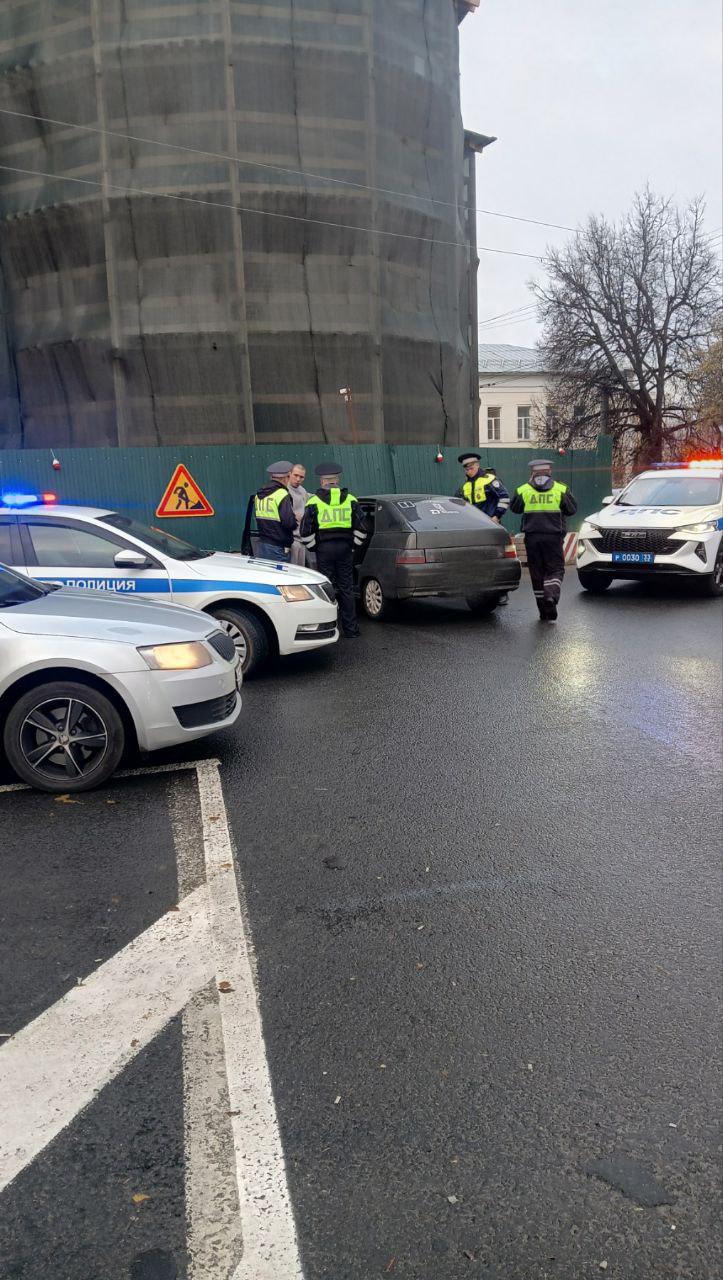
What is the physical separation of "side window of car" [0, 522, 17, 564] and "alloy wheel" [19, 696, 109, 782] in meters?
2.62

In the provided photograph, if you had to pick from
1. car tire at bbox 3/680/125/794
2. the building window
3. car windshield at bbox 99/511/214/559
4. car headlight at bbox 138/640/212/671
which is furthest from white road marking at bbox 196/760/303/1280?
the building window

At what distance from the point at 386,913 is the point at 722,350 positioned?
3572 centimetres

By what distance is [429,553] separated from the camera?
406 inches

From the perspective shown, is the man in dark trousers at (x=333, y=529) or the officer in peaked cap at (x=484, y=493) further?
the officer in peaked cap at (x=484, y=493)

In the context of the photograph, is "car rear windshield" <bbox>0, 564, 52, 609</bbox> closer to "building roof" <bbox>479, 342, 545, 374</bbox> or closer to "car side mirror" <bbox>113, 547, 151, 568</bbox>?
"car side mirror" <bbox>113, 547, 151, 568</bbox>

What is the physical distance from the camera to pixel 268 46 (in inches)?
721

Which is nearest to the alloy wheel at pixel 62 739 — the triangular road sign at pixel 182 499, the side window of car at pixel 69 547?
the side window of car at pixel 69 547

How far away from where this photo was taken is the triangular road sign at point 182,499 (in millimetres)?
14477

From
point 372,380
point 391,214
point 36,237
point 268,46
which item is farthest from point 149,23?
point 372,380

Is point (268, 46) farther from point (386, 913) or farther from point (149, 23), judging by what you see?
point (386, 913)

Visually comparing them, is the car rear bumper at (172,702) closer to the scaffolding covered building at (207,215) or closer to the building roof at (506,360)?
the scaffolding covered building at (207,215)

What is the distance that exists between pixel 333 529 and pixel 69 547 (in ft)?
10.0

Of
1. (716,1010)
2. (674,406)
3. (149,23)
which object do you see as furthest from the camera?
(674,406)

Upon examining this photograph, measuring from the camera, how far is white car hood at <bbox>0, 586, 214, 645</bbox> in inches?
201
